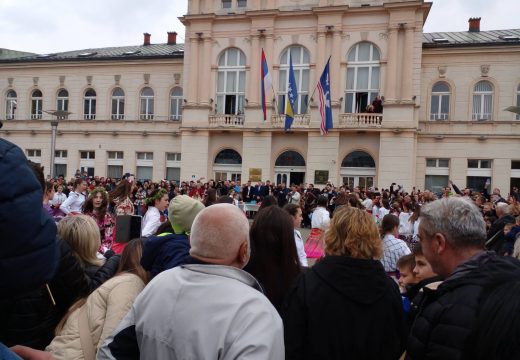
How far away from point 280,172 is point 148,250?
28.6 m

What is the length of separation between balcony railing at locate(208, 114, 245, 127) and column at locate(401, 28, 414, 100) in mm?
11050

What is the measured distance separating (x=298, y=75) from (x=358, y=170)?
791 centimetres

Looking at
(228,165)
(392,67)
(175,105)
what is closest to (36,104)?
(175,105)

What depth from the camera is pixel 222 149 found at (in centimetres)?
3344

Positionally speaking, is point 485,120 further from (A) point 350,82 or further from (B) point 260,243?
(B) point 260,243

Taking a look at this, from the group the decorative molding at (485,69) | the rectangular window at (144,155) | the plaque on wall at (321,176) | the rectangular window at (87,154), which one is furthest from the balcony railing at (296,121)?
the rectangular window at (87,154)

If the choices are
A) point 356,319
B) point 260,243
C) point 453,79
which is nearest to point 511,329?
point 356,319

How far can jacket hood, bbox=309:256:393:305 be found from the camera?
3.21 m

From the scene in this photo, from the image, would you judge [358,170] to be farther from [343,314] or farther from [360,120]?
[343,314]

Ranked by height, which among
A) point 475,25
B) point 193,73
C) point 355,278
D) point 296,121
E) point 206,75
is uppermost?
point 475,25

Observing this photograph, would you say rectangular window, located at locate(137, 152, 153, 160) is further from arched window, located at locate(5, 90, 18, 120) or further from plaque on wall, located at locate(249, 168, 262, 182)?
arched window, located at locate(5, 90, 18, 120)

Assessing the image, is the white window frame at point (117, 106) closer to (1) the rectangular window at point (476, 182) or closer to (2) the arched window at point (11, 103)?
(2) the arched window at point (11, 103)

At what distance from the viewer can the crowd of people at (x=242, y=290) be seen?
1.96 m

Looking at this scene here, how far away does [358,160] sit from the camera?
31078 mm
